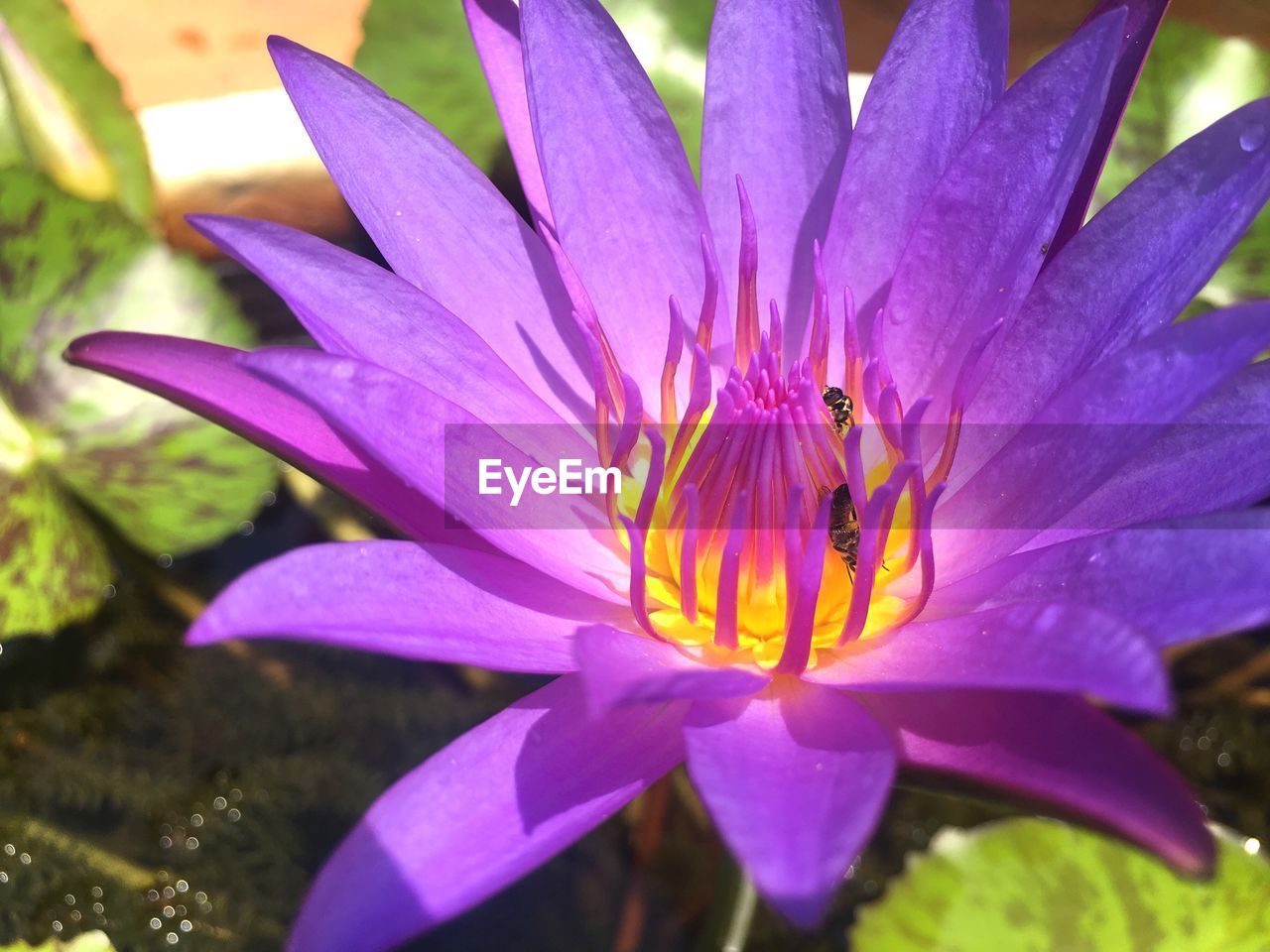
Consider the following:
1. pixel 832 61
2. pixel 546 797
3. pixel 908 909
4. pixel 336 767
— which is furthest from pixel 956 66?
pixel 336 767

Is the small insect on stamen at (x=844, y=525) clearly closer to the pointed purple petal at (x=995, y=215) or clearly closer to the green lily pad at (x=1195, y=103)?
the pointed purple petal at (x=995, y=215)

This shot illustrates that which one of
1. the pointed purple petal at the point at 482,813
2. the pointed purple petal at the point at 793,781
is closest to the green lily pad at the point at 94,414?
the pointed purple petal at the point at 482,813

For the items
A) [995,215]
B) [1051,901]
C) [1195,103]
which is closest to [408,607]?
[995,215]

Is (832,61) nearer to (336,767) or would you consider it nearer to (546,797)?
(546,797)

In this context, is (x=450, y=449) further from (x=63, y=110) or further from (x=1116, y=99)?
(x=63, y=110)

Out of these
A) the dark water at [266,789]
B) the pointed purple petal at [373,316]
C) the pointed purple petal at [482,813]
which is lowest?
the dark water at [266,789]
